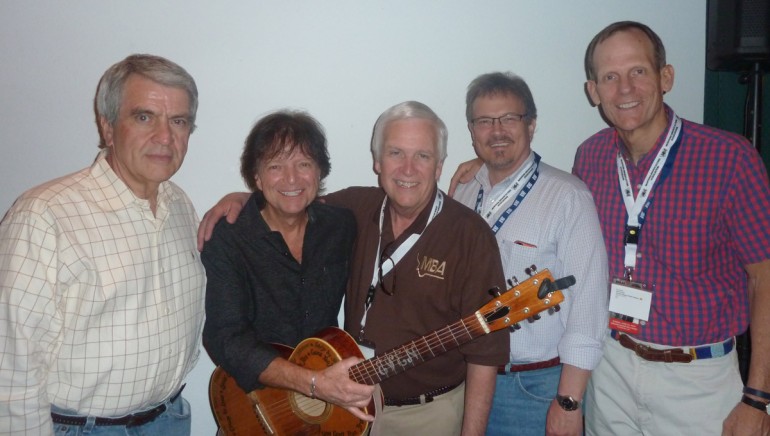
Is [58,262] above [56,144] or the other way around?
the other way around

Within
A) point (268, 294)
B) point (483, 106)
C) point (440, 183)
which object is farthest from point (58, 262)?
point (440, 183)

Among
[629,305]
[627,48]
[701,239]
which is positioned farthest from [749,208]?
[627,48]

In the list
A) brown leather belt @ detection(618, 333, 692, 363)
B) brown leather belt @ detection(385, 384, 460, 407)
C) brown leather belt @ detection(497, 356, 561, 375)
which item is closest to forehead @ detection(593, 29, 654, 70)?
Answer: brown leather belt @ detection(618, 333, 692, 363)

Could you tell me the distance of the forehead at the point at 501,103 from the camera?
228 cm

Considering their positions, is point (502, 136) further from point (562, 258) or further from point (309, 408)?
point (309, 408)

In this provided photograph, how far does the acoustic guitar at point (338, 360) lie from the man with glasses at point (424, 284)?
0.30ft

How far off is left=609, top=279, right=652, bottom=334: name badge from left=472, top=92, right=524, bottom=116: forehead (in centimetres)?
88

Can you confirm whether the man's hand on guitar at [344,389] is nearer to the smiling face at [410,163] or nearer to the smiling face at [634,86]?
the smiling face at [410,163]

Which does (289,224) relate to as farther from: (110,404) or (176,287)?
(110,404)

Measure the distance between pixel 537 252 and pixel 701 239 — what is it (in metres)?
0.64

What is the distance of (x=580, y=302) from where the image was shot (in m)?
1.99

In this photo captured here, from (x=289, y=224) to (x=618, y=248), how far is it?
56.4 inches

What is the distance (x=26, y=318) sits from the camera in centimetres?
149

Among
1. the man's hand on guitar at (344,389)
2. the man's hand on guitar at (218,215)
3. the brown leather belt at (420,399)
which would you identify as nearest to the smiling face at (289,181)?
the man's hand on guitar at (218,215)
